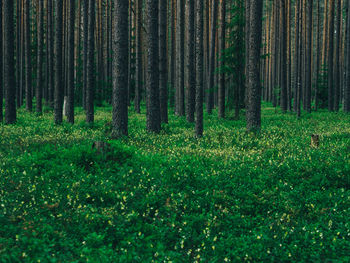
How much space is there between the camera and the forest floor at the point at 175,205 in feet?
16.4

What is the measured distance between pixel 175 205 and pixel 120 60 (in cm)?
727

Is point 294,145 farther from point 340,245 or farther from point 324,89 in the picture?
point 324,89

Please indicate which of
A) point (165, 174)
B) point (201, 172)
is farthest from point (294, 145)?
point (165, 174)

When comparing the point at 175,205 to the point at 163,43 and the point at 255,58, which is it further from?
the point at 163,43

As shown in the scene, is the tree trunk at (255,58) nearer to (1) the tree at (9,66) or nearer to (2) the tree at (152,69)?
(2) the tree at (152,69)

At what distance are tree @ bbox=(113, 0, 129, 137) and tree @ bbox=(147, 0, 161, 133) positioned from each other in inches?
54.1

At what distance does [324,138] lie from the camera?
11.8 meters

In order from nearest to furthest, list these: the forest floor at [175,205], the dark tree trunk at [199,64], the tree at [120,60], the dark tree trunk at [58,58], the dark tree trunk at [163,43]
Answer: the forest floor at [175,205] → the dark tree trunk at [199,64] → the tree at [120,60] → the dark tree trunk at [58,58] → the dark tree trunk at [163,43]

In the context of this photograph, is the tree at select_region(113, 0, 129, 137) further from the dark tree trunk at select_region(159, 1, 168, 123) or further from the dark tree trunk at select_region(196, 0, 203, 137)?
the dark tree trunk at select_region(159, 1, 168, 123)

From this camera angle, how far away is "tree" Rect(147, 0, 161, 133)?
13.3 m

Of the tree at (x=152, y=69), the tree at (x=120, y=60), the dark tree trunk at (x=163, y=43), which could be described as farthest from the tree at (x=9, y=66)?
the tree at (x=152, y=69)

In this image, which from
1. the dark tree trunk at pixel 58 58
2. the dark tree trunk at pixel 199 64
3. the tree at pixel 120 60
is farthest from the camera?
the dark tree trunk at pixel 58 58

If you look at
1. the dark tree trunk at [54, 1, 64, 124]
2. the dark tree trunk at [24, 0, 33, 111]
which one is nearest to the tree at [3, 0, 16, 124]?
the dark tree trunk at [54, 1, 64, 124]

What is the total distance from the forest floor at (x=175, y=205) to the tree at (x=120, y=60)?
3.33 metres
